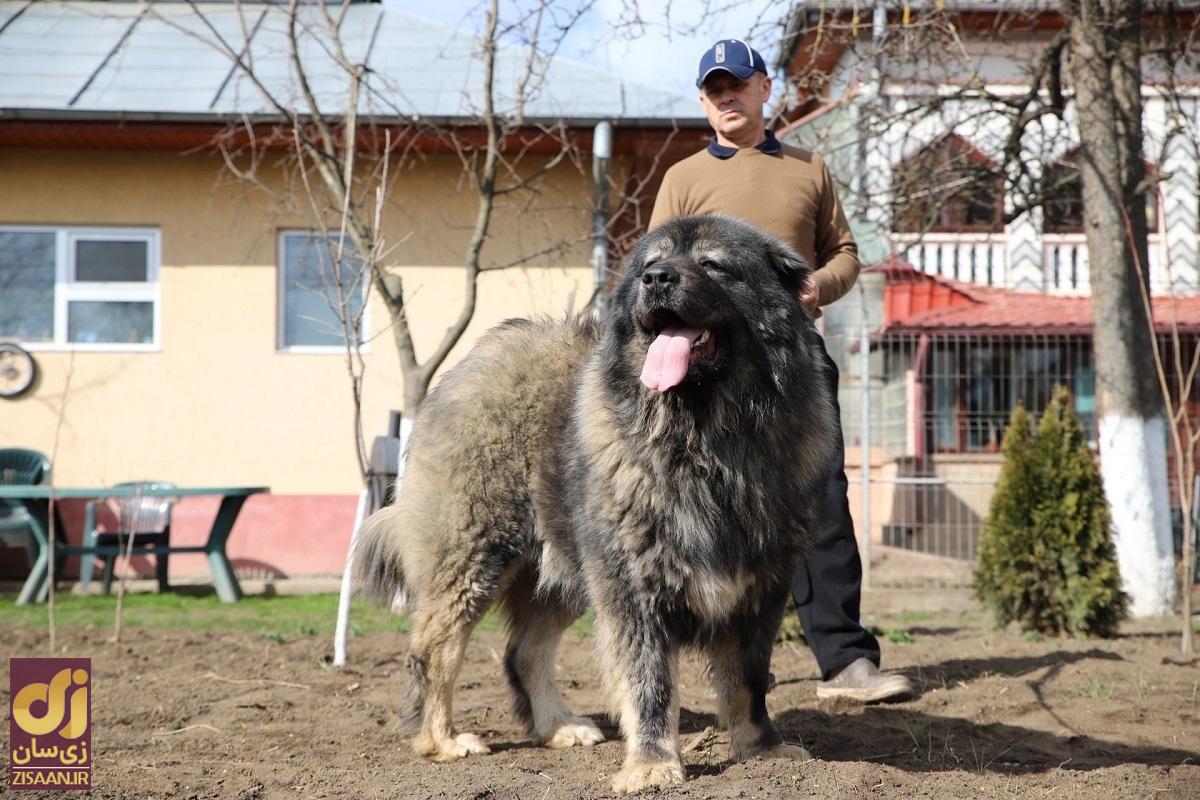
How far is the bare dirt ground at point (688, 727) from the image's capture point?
3502mm

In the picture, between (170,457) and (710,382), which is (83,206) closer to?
(170,457)

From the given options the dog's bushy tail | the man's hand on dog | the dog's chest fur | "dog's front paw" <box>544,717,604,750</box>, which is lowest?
"dog's front paw" <box>544,717,604,750</box>

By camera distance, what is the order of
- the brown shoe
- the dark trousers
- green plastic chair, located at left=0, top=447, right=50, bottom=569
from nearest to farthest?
the brown shoe → the dark trousers → green plastic chair, located at left=0, top=447, right=50, bottom=569

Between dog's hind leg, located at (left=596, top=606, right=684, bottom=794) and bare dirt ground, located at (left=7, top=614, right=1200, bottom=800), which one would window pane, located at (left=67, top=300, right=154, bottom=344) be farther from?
dog's hind leg, located at (left=596, top=606, right=684, bottom=794)

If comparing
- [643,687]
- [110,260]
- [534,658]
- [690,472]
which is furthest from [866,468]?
[110,260]

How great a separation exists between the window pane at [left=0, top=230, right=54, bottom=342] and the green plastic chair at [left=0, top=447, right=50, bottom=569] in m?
1.24

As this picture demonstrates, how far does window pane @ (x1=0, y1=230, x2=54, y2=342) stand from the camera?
11.4m

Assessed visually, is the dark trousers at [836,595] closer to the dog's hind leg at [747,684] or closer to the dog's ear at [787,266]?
the dog's hind leg at [747,684]

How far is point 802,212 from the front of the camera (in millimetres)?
4559

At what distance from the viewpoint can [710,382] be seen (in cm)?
358

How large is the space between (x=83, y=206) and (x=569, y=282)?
199 inches

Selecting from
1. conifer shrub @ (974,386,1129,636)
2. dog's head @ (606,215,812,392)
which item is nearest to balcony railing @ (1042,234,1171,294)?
conifer shrub @ (974,386,1129,636)

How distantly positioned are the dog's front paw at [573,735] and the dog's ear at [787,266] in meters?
2.03

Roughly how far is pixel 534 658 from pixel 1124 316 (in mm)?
5909
